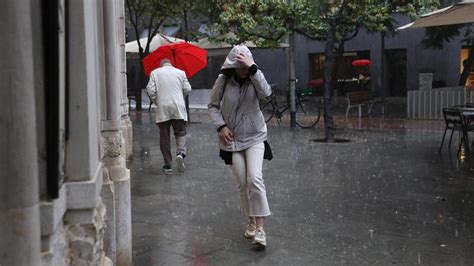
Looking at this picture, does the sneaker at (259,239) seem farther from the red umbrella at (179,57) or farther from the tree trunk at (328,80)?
the tree trunk at (328,80)

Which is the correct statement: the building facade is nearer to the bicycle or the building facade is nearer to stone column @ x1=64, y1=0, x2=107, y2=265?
stone column @ x1=64, y1=0, x2=107, y2=265

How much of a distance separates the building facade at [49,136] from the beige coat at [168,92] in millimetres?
7048

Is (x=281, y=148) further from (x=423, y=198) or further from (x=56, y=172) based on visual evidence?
(x=56, y=172)

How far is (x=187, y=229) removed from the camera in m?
6.43

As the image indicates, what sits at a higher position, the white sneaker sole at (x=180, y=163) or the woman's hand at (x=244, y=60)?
the woman's hand at (x=244, y=60)

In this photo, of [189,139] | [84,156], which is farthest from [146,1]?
[84,156]

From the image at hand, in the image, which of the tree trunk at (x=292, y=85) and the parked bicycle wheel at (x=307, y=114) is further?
the parked bicycle wheel at (x=307, y=114)

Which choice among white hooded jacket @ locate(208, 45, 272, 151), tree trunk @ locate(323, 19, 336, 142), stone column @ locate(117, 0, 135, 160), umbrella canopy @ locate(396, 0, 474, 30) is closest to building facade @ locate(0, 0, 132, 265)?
white hooded jacket @ locate(208, 45, 272, 151)

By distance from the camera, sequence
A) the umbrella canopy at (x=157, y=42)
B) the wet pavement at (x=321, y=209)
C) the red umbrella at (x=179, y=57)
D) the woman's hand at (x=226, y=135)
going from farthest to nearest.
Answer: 1. the umbrella canopy at (x=157, y=42)
2. the red umbrella at (x=179, y=57)
3. the woman's hand at (x=226, y=135)
4. the wet pavement at (x=321, y=209)

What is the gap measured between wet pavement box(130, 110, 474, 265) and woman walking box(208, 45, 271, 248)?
1.38 ft

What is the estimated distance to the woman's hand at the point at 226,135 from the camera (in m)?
5.76

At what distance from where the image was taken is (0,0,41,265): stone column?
7.11ft

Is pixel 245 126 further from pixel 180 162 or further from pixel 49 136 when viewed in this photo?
pixel 180 162

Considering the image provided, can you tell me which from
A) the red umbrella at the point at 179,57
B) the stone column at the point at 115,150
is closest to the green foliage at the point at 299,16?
the red umbrella at the point at 179,57
